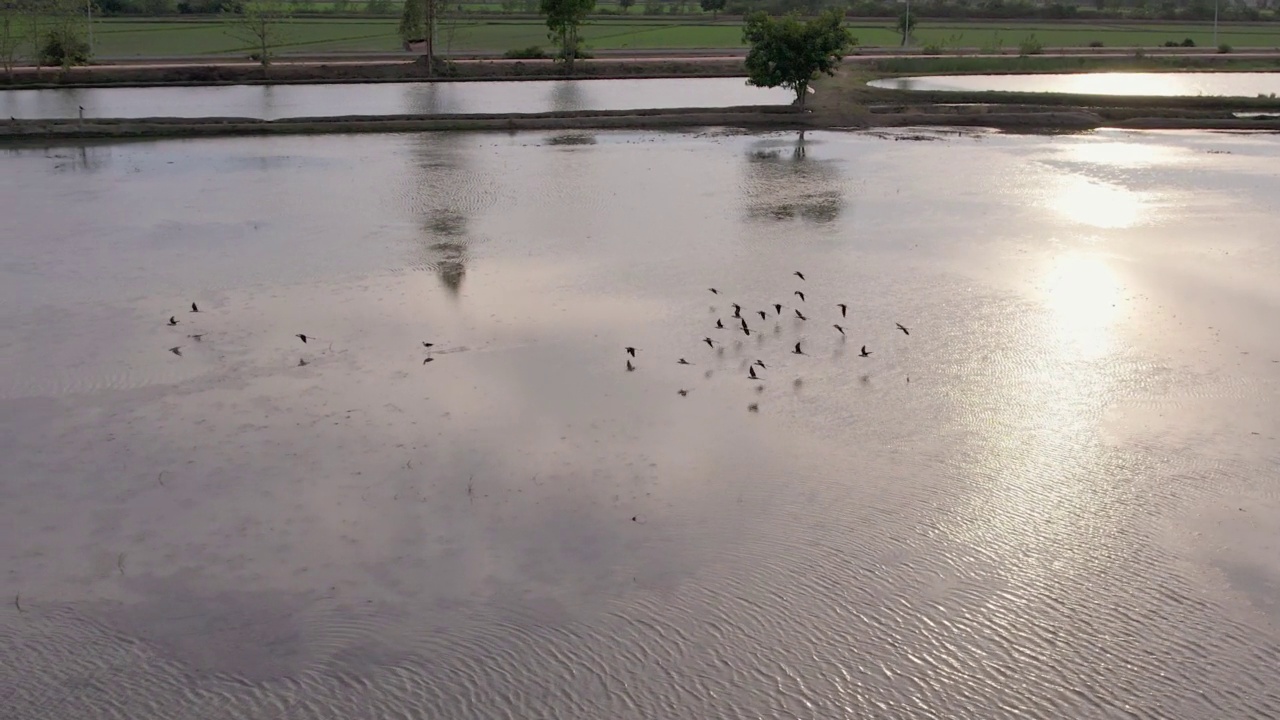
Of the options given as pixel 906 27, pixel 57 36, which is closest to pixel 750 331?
pixel 57 36

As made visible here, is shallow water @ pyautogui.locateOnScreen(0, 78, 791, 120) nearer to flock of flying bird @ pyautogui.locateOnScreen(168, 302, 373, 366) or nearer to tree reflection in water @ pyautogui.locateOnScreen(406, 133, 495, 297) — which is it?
tree reflection in water @ pyautogui.locateOnScreen(406, 133, 495, 297)

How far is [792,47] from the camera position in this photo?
90.1ft

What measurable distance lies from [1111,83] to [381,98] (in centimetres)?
2088

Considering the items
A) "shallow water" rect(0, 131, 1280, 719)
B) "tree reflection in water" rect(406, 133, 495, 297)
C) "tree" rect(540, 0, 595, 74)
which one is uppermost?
"tree" rect(540, 0, 595, 74)

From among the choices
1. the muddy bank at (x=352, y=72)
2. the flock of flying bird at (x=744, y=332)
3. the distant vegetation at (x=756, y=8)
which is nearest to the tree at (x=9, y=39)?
the muddy bank at (x=352, y=72)

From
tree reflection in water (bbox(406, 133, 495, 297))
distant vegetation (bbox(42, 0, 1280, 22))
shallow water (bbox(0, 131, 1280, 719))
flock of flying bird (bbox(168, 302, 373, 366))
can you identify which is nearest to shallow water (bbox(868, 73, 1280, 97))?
tree reflection in water (bbox(406, 133, 495, 297))

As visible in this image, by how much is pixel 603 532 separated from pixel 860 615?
1.75m

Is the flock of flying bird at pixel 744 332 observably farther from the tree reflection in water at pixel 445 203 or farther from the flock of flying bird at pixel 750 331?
the tree reflection in water at pixel 445 203

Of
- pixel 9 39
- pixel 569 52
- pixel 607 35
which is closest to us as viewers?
pixel 9 39

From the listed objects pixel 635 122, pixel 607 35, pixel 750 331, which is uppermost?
pixel 607 35

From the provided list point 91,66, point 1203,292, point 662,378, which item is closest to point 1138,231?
point 1203,292

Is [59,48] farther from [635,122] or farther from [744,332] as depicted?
[744,332]

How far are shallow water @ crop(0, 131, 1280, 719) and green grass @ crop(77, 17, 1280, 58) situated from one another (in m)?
33.0

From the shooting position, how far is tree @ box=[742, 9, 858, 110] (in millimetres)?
27297
